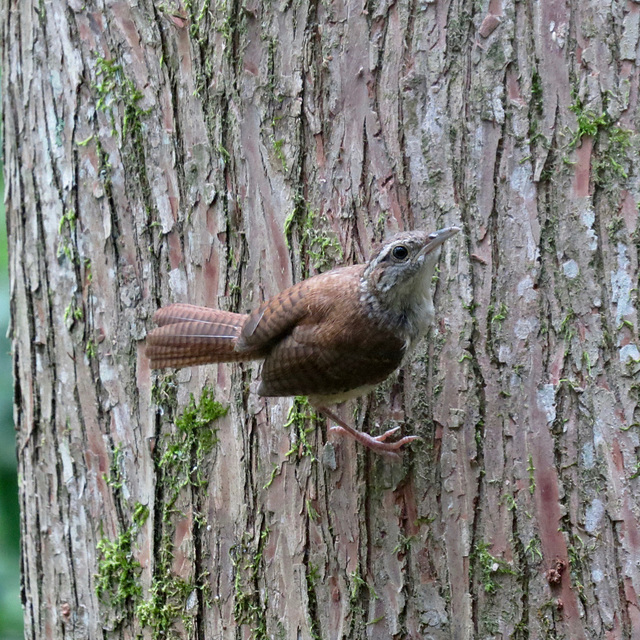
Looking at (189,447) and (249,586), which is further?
(189,447)

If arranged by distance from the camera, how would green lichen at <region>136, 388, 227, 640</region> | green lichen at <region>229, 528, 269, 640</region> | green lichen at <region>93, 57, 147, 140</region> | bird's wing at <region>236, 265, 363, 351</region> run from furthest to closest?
1. green lichen at <region>93, 57, 147, 140</region>
2. green lichen at <region>136, 388, 227, 640</region>
3. green lichen at <region>229, 528, 269, 640</region>
4. bird's wing at <region>236, 265, 363, 351</region>

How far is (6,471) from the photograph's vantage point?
4.64 metres

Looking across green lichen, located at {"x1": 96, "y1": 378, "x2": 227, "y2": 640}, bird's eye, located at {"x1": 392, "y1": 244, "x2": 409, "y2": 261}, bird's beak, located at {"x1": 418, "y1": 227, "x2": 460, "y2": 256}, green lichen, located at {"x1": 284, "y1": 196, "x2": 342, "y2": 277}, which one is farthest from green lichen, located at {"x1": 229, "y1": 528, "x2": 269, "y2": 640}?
bird's beak, located at {"x1": 418, "y1": 227, "x2": 460, "y2": 256}

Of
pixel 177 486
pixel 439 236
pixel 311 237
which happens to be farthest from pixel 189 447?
pixel 439 236

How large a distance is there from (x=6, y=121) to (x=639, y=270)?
3360 mm

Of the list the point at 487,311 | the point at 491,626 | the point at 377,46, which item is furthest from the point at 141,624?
the point at 377,46

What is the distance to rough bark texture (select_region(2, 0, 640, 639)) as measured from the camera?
274cm

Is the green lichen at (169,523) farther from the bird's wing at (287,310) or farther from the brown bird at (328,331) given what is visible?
the bird's wing at (287,310)

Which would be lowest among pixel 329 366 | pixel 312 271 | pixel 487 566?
pixel 487 566

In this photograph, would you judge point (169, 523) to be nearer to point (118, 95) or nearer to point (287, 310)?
point (287, 310)

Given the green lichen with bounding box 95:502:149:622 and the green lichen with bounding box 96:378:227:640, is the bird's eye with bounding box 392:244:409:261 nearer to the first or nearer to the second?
the green lichen with bounding box 96:378:227:640

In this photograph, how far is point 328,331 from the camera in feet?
10.2

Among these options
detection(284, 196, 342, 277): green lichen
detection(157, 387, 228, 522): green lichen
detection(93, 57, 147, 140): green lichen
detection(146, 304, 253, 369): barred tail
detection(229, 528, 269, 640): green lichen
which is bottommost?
detection(229, 528, 269, 640): green lichen

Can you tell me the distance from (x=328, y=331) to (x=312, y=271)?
31cm
